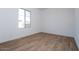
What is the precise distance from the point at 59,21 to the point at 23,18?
165 centimetres

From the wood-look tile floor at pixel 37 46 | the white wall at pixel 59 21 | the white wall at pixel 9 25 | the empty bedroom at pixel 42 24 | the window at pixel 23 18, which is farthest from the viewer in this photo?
the white wall at pixel 59 21

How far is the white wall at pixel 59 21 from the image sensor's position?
13.9 feet

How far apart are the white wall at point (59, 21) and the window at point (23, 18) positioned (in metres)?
0.90

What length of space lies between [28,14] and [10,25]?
4.28ft

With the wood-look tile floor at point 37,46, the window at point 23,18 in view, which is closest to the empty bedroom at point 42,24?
the window at point 23,18

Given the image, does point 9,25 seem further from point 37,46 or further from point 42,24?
point 42,24

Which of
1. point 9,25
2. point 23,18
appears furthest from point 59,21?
point 9,25

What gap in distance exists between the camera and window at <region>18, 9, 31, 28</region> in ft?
11.5

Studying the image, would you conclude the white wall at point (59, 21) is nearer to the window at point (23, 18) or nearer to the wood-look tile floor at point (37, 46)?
the window at point (23, 18)

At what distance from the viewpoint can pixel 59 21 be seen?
438 cm

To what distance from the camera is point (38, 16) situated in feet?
15.6

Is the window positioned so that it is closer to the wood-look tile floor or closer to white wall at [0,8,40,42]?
white wall at [0,8,40,42]

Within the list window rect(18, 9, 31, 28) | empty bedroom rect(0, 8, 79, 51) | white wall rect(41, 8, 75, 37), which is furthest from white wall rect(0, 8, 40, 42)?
white wall rect(41, 8, 75, 37)
